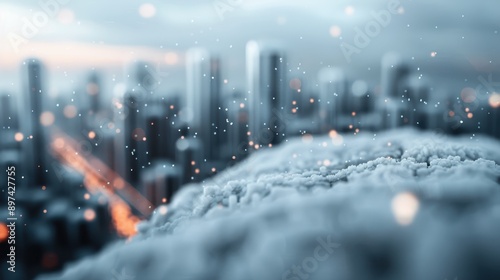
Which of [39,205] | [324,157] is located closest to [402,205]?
[324,157]

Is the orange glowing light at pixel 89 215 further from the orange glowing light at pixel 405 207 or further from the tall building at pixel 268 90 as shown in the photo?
the orange glowing light at pixel 405 207

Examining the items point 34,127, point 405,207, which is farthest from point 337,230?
point 34,127

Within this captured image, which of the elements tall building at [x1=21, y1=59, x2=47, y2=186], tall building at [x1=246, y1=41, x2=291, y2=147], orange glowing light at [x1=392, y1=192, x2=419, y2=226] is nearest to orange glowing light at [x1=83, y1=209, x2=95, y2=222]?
tall building at [x1=21, y1=59, x2=47, y2=186]

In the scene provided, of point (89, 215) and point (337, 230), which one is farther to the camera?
point (89, 215)

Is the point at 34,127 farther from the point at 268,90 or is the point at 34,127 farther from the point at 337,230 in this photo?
the point at 337,230

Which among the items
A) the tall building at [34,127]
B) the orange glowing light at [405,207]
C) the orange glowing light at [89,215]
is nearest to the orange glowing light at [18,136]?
the tall building at [34,127]

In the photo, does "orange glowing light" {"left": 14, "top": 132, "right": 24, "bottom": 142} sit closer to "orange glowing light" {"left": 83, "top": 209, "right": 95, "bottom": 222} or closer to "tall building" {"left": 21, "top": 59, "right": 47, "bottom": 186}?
"tall building" {"left": 21, "top": 59, "right": 47, "bottom": 186}
